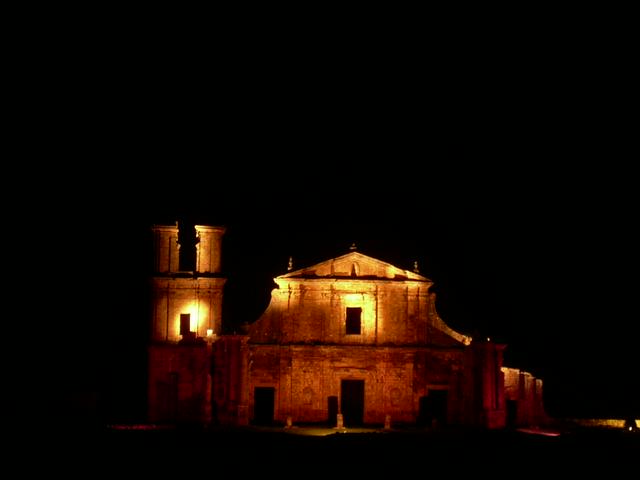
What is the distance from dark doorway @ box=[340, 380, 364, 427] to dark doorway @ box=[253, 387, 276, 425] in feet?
11.4

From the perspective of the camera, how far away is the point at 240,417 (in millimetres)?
43500

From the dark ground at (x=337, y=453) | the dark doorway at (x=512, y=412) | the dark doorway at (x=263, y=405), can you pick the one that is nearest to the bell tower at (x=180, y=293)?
the dark doorway at (x=263, y=405)

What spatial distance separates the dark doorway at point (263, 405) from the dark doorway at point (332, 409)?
8.51 ft

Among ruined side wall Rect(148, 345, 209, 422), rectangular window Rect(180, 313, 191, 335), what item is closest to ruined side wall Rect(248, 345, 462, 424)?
ruined side wall Rect(148, 345, 209, 422)

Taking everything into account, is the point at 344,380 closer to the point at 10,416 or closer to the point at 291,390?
the point at 291,390

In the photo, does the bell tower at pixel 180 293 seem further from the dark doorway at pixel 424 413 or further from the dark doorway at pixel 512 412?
the dark doorway at pixel 512 412

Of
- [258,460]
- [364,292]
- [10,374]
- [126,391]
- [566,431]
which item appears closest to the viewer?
[258,460]

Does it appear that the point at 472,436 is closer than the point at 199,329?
Yes

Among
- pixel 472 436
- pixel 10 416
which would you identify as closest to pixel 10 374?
pixel 10 416

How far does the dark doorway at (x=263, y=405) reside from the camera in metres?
47.0

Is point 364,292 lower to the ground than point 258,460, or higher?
higher

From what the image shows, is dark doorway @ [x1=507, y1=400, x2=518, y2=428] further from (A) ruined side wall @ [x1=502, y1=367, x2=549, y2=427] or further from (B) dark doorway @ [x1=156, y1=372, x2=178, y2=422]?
(B) dark doorway @ [x1=156, y1=372, x2=178, y2=422]

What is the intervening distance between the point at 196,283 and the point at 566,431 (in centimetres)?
1719

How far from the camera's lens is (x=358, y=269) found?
45812mm
